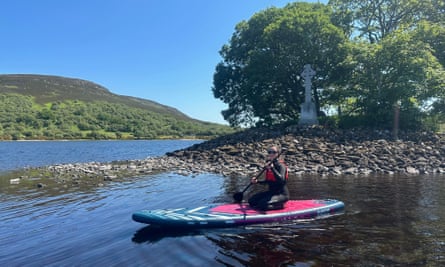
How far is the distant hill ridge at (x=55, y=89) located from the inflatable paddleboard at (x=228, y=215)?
402 ft

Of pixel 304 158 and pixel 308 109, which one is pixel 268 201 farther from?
pixel 308 109

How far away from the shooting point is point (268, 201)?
32.6 feet

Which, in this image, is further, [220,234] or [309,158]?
[309,158]

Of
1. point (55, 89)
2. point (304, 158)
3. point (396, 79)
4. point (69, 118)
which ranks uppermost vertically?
point (55, 89)

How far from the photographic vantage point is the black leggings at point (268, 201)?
9.91m

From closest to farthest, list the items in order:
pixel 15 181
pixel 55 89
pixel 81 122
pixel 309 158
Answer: pixel 15 181 → pixel 309 158 → pixel 81 122 → pixel 55 89

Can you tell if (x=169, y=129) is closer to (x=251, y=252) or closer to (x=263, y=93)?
(x=263, y=93)

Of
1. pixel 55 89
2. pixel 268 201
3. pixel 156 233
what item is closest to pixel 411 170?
pixel 268 201

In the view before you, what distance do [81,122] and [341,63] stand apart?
89307 millimetres

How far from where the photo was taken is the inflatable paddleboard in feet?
29.1

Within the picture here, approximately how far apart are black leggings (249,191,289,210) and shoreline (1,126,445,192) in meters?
9.55

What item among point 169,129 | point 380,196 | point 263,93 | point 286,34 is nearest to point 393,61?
point 286,34

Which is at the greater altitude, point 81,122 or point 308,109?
point 81,122

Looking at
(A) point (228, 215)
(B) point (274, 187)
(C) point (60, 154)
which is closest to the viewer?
(A) point (228, 215)
